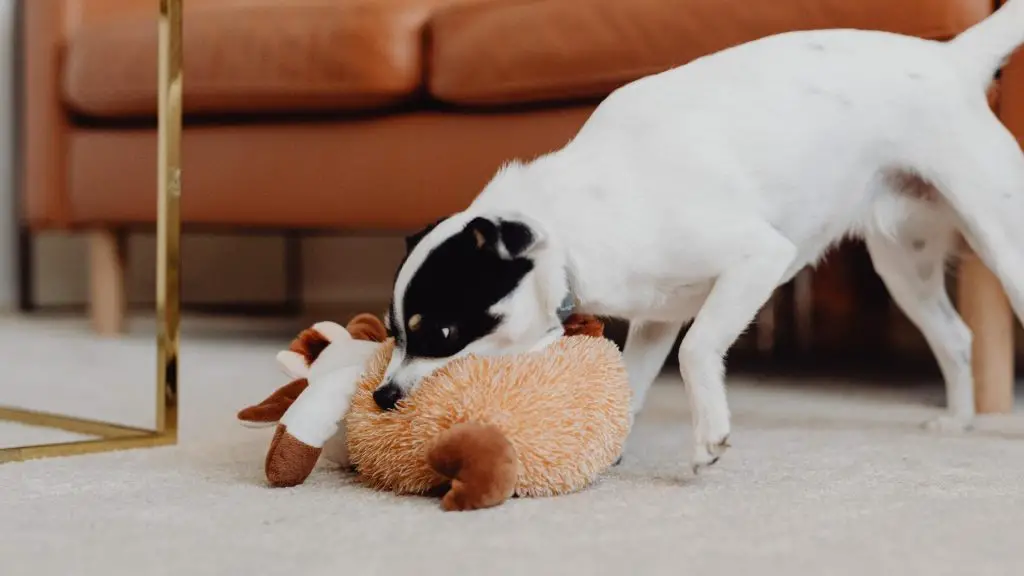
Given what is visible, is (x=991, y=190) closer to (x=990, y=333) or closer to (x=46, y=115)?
(x=990, y=333)

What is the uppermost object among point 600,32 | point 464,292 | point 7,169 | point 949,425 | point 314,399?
point 600,32

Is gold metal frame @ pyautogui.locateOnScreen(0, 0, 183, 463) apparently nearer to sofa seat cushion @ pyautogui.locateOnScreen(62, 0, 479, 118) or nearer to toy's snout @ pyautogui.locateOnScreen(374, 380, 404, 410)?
toy's snout @ pyautogui.locateOnScreen(374, 380, 404, 410)

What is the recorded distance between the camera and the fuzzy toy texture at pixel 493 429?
3.21ft

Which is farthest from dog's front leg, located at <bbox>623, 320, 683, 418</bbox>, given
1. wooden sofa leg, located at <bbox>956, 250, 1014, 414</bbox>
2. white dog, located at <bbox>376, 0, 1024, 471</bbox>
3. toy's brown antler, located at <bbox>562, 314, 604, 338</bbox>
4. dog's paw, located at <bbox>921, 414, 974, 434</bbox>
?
wooden sofa leg, located at <bbox>956, 250, 1014, 414</bbox>

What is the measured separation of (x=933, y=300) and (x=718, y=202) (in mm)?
515

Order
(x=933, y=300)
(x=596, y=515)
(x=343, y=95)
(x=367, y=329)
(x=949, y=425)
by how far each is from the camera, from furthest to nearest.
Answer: (x=343, y=95) → (x=933, y=300) → (x=949, y=425) → (x=367, y=329) → (x=596, y=515)

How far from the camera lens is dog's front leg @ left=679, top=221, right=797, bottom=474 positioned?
116 centimetres

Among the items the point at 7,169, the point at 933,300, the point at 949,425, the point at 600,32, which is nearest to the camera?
the point at 949,425

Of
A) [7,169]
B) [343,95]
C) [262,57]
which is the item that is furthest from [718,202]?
[7,169]

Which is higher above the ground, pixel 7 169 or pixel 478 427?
pixel 478 427

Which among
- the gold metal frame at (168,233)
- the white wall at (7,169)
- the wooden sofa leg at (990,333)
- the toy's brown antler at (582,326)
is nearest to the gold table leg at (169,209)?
the gold metal frame at (168,233)

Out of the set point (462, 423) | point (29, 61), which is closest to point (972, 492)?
point (462, 423)

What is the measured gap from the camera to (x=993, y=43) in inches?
53.6

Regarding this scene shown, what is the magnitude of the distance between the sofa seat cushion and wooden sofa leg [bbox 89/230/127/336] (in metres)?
0.30
